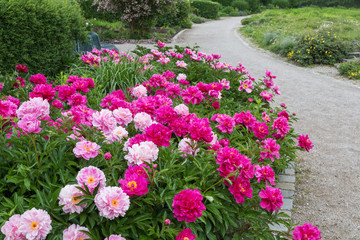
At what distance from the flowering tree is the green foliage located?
613 centimetres

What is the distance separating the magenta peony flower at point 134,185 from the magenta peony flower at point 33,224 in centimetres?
32

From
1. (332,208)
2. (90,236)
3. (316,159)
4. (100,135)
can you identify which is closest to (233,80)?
(316,159)

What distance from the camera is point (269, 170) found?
1739 mm

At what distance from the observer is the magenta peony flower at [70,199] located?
125 cm

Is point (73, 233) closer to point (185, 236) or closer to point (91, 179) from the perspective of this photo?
point (91, 179)

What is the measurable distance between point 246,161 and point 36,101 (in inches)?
45.2

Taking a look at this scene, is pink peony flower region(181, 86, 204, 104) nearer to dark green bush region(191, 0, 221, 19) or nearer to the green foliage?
the green foliage

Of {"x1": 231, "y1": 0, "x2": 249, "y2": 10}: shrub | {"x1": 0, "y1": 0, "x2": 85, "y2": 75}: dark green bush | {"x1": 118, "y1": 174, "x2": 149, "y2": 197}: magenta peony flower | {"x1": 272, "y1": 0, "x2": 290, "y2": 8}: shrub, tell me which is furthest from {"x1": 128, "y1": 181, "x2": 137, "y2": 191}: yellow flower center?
{"x1": 272, "y1": 0, "x2": 290, "y2": 8}: shrub

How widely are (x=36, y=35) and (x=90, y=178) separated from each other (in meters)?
3.33

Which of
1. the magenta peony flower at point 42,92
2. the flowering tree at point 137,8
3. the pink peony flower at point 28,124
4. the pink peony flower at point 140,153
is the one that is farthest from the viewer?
the flowering tree at point 137,8

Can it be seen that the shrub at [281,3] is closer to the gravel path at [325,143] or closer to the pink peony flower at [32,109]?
the gravel path at [325,143]

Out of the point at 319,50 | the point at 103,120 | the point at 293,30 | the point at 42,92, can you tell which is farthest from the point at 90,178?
the point at 293,30

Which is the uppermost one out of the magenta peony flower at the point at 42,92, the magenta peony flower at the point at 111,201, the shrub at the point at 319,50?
the magenta peony flower at the point at 42,92

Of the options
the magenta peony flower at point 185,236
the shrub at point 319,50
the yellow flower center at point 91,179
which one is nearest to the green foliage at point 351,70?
the shrub at point 319,50
